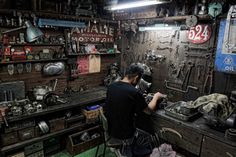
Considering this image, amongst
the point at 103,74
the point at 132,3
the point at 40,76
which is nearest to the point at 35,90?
the point at 40,76

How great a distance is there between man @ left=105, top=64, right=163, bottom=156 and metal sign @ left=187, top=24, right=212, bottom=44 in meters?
1.34

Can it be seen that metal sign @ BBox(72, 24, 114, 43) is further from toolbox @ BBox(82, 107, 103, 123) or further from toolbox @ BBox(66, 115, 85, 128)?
toolbox @ BBox(66, 115, 85, 128)

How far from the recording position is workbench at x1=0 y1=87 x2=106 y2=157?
2.74 meters

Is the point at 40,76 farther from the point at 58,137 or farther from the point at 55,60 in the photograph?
the point at 58,137

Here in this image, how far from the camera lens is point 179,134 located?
2.24 metres

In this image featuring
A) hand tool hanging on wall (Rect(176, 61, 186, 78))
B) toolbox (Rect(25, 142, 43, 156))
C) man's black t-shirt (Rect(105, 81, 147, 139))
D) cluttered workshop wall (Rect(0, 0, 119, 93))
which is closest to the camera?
man's black t-shirt (Rect(105, 81, 147, 139))

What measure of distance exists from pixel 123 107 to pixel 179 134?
721mm

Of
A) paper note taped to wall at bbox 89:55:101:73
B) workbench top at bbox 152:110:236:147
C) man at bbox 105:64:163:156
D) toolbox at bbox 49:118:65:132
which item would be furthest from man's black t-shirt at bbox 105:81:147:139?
paper note taped to wall at bbox 89:55:101:73

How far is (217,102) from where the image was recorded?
218 centimetres

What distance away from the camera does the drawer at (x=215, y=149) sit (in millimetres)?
1868

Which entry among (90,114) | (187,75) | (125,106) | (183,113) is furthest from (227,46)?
(90,114)

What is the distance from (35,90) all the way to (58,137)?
0.91 metres

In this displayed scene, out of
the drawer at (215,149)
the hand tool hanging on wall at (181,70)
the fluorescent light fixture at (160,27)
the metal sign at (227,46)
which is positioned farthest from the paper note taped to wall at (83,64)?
the drawer at (215,149)

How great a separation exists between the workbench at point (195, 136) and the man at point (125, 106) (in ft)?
A: 0.82
